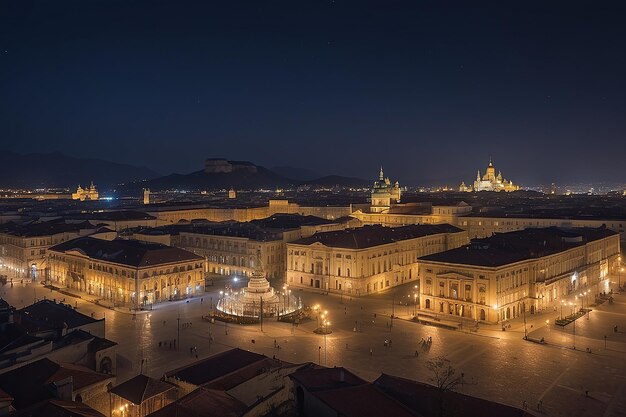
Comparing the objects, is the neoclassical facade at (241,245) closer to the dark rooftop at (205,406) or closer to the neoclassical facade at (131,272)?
the neoclassical facade at (131,272)

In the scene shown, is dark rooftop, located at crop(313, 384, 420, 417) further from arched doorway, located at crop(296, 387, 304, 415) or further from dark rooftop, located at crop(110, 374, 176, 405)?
dark rooftop, located at crop(110, 374, 176, 405)

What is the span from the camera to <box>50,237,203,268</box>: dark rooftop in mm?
68769

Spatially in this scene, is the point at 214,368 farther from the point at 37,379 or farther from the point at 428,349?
the point at 428,349

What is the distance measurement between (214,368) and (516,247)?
47.1 metres

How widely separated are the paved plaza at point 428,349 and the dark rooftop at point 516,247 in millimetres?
6787

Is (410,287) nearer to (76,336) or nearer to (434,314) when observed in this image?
(434,314)

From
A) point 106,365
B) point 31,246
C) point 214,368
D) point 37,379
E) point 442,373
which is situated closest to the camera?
point 37,379

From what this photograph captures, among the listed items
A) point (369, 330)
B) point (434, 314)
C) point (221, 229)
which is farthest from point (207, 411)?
point (221, 229)

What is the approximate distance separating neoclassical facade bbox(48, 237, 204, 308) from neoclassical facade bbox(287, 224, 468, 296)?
47.8 feet

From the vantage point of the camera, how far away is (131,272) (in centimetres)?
6638

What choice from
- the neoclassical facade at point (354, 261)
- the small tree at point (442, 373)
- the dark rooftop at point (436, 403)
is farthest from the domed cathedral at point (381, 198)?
the dark rooftop at point (436, 403)

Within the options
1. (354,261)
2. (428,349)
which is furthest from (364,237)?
(428,349)

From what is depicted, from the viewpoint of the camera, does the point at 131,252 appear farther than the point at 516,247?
Yes

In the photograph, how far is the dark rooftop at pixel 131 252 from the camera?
68.8 meters
